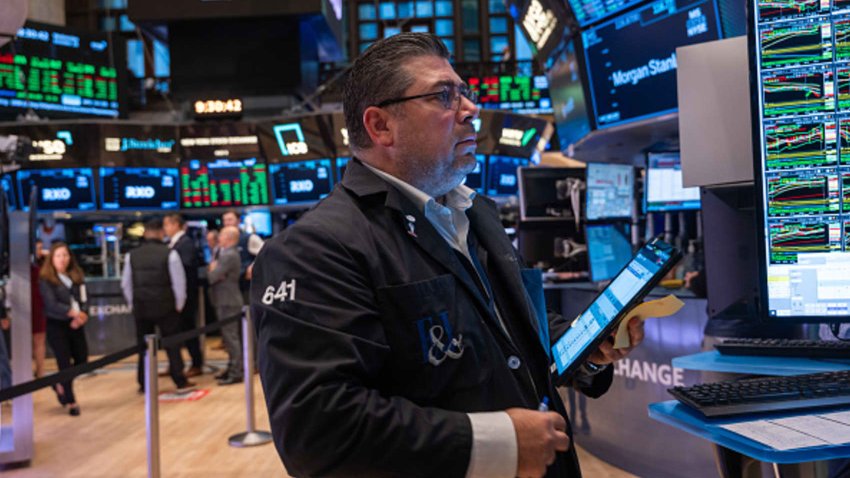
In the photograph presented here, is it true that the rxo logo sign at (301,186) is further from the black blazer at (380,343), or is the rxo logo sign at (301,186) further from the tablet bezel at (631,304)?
the tablet bezel at (631,304)

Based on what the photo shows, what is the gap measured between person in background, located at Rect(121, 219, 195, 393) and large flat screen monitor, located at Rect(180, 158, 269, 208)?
2.57 m

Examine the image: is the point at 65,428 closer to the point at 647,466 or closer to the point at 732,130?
the point at 647,466

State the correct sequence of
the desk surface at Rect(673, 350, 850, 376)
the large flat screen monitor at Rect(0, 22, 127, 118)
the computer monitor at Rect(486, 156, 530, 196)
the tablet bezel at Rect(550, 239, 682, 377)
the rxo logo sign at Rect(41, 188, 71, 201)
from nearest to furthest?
1. the tablet bezel at Rect(550, 239, 682, 377)
2. the desk surface at Rect(673, 350, 850, 376)
3. the rxo logo sign at Rect(41, 188, 71, 201)
4. the computer monitor at Rect(486, 156, 530, 196)
5. the large flat screen monitor at Rect(0, 22, 127, 118)

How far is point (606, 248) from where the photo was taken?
5051 mm

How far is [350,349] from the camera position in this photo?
114cm

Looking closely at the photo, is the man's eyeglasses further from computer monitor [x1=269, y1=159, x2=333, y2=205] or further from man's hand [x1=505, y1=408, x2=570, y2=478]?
computer monitor [x1=269, y1=159, x2=333, y2=205]

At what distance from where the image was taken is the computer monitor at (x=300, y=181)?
9430mm

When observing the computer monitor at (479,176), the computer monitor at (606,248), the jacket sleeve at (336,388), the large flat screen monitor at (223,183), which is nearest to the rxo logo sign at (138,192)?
the large flat screen monitor at (223,183)

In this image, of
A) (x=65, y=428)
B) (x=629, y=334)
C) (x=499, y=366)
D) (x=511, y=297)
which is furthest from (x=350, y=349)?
(x=65, y=428)

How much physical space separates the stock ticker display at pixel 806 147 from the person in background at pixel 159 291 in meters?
6.04

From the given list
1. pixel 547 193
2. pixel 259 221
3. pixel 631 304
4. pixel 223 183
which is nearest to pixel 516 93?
pixel 259 221

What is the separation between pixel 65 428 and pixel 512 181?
6.42 metres

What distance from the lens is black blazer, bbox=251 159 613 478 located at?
3.67 ft

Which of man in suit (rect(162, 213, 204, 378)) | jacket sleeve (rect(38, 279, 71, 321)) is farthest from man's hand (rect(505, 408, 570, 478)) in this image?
man in suit (rect(162, 213, 204, 378))
